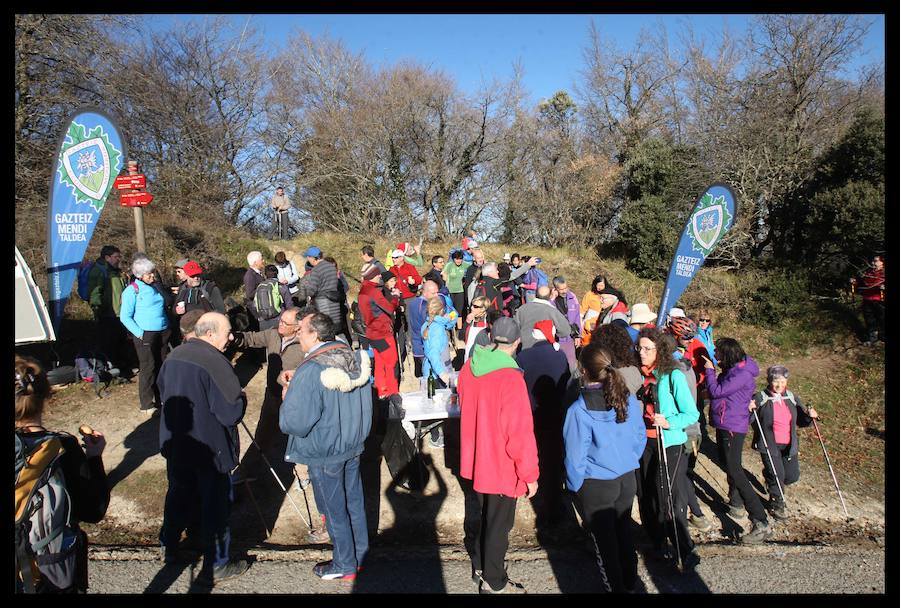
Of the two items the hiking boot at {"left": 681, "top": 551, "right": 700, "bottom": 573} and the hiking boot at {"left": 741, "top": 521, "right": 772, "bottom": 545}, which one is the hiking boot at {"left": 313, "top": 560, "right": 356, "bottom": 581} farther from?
the hiking boot at {"left": 741, "top": 521, "right": 772, "bottom": 545}

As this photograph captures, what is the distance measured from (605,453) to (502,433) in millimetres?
655

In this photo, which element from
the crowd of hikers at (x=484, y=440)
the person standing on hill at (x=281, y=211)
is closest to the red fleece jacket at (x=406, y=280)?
the crowd of hikers at (x=484, y=440)

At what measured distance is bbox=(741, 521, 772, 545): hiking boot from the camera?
180 inches

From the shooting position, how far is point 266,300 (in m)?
7.43

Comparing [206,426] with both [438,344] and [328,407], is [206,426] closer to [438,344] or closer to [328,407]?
[328,407]

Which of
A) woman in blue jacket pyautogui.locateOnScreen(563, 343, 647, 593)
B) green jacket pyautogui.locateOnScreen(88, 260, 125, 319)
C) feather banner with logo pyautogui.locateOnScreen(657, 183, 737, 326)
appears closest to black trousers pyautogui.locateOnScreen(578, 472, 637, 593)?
woman in blue jacket pyautogui.locateOnScreen(563, 343, 647, 593)

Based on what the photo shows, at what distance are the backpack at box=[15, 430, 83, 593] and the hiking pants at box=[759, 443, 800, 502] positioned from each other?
534 cm

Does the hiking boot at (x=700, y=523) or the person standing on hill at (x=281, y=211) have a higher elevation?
the person standing on hill at (x=281, y=211)

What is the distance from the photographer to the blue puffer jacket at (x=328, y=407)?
11.6 ft

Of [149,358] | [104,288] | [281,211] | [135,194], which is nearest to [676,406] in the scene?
[149,358]

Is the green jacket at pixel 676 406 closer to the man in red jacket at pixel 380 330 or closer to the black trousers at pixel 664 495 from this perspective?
the black trousers at pixel 664 495

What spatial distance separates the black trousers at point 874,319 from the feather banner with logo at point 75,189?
12.3 metres
